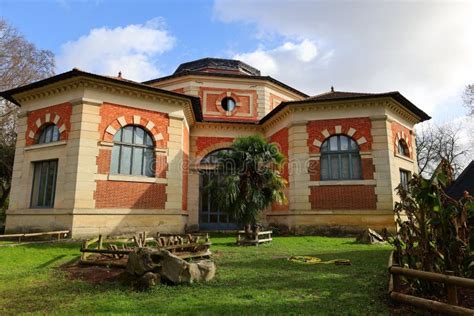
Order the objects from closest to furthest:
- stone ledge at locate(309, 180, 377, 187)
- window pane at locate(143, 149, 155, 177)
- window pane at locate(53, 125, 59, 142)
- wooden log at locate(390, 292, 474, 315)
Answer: wooden log at locate(390, 292, 474, 315) → window pane at locate(53, 125, 59, 142) → window pane at locate(143, 149, 155, 177) → stone ledge at locate(309, 180, 377, 187)

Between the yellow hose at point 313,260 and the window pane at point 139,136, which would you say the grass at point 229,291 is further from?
the window pane at point 139,136

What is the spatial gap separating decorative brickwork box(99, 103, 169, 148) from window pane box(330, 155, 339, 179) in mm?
7809

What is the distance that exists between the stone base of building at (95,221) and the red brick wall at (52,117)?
3125 mm

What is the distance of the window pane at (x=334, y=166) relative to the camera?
1469 cm

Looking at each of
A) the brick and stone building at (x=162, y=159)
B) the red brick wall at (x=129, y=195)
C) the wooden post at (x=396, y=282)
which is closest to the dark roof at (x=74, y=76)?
the brick and stone building at (x=162, y=159)

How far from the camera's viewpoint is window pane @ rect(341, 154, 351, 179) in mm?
14555

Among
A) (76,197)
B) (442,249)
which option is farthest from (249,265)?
(76,197)

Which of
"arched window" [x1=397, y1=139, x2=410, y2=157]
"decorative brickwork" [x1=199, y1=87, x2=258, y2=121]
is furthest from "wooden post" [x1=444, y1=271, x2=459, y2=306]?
"decorative brickwork" [x1=199, y1=87, x2=258, y2=121]

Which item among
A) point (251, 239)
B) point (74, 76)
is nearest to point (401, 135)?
point (251, 239)

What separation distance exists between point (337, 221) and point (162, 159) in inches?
Result: 326

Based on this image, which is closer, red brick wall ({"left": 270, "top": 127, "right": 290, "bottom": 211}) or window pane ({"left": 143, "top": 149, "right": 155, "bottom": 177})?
window pane ({"left": 143, "top": 149, "right": 155, "bottom": 177})

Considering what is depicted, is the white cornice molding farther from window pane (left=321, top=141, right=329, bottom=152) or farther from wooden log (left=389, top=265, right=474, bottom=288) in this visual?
wooden log (left=389, top=265, right=474, bottom=288)

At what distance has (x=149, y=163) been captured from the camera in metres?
13.6

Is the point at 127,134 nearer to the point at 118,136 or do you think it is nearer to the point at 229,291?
the point at 118,136
